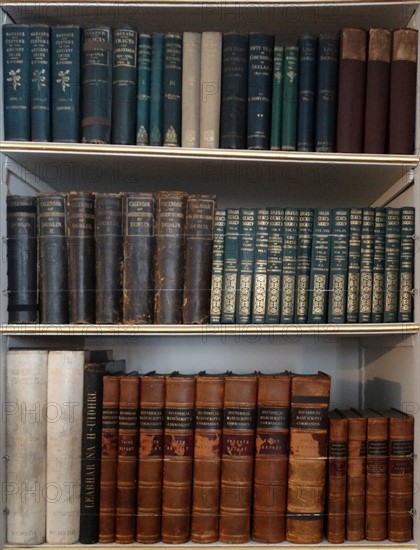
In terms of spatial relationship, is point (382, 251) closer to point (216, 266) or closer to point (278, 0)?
point (216, 266)

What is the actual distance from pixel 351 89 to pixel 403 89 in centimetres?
10

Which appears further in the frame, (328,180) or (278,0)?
(328,180)

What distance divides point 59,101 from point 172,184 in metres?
0.38

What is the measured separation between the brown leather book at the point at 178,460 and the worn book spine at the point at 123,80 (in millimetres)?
510

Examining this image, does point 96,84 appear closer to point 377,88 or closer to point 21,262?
point 21,262

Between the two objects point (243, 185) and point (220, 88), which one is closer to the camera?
point (220, 88)

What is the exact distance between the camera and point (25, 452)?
1200 millimetres

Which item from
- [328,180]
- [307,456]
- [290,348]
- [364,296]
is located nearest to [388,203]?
[328,180]

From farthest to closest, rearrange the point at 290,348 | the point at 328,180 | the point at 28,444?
the point at 290,348
the point at 328,180
the point at 28,444

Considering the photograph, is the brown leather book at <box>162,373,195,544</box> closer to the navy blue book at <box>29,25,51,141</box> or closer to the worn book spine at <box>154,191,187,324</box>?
the worn book spine at <box>154,191,187,324</box>

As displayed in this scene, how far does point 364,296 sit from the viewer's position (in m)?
1.24

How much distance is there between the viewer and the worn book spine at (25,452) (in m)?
1.20

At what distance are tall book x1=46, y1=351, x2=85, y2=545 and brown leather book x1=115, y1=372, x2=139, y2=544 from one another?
0.08m

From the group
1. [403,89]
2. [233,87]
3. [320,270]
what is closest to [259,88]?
[233,87]
